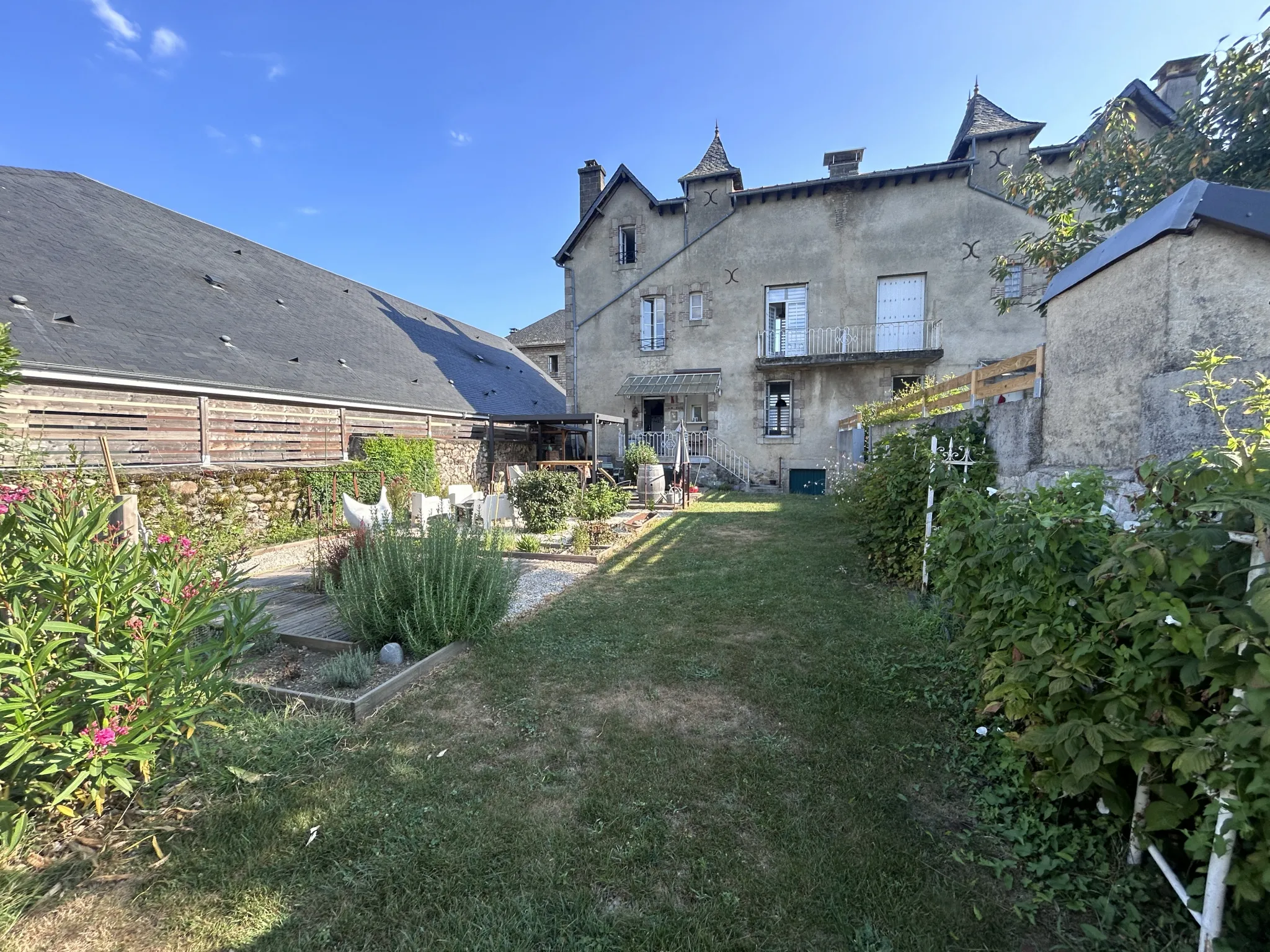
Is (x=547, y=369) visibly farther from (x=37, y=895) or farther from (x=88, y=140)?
(x=37, y=895)

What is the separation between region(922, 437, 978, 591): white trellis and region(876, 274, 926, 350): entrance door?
12360mm

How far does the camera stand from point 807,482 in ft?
51.7

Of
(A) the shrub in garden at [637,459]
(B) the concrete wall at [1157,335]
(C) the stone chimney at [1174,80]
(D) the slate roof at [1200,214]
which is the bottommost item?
(A) the shrub in garden at [637,459]

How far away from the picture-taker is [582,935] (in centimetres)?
155

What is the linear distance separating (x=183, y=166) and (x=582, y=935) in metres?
22.6

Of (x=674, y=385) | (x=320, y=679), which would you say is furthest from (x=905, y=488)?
(x=674, y=385)

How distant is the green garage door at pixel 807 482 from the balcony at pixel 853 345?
11.0 feet

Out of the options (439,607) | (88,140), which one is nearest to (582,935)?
(439,607)

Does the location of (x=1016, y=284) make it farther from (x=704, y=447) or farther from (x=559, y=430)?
(x=559, y=430)

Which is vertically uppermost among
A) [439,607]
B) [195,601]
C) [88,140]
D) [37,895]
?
[88,140]

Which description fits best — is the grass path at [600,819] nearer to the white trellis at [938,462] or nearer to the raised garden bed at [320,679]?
the raised garden bed at [320,679]

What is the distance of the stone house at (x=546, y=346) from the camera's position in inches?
1148

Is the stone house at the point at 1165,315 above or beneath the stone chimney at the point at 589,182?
beneath

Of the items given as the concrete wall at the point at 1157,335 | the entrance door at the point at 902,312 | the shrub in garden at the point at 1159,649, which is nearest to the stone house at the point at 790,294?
the entrance door at the point at 902,312
